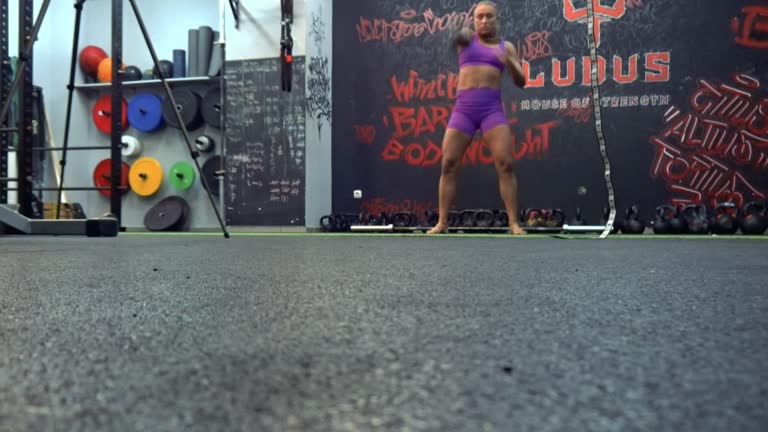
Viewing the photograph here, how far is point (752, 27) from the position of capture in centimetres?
402

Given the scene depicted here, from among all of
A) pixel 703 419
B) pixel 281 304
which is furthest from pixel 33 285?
pixel 703 419

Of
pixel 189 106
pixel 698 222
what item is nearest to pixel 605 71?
pixel 698 222

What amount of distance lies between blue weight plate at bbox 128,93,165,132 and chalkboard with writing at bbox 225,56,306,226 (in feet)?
2.52

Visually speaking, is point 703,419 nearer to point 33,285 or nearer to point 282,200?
A: point 33,285

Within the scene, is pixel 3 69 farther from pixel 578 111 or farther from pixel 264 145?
pixel 578 111

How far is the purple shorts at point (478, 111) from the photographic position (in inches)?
122

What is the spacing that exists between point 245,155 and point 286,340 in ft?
13.8

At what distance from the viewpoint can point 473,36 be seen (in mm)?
3141

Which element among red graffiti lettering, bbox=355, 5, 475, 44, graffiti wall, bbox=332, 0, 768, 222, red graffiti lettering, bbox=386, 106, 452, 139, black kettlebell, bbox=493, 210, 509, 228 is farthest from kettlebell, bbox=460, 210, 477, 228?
red graffiti lettering, bbox=355, 5, 475, 44

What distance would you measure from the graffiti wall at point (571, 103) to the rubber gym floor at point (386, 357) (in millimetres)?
3648

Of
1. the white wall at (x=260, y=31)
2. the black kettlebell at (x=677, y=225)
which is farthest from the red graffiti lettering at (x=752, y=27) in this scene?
the white wall at (x=260, y=31)

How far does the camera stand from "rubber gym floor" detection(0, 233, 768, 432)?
23 cm

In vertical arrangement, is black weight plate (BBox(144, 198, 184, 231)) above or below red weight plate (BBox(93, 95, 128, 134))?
below

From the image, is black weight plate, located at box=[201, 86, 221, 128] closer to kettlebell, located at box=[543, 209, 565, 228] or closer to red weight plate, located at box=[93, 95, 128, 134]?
red weight plate, located at box=[93, 95, 128, 134]
